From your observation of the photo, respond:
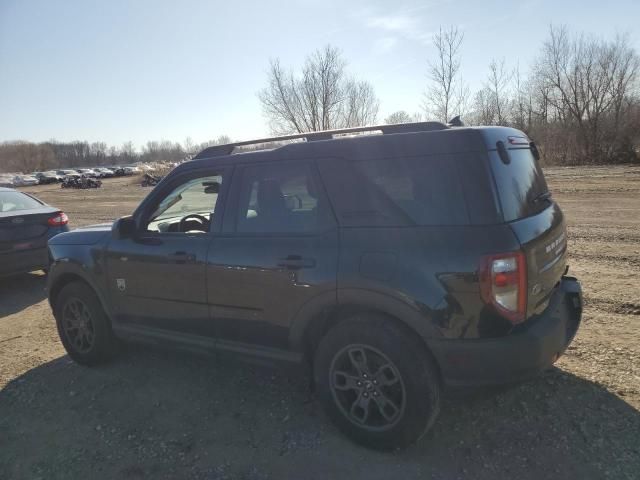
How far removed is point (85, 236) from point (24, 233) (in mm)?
3626

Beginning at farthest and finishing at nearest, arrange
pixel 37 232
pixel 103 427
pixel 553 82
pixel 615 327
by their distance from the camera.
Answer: pixel 553 82 → pixel 37 232 → pixel 615 327 → pixel 103 427

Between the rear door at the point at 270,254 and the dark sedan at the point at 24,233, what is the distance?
510 cm

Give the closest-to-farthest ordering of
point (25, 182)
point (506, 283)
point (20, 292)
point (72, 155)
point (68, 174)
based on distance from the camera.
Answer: point (506, 283), point (20, 292), point (25, 182), point (68, 174), point (72, 155)

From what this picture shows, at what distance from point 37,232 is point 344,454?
642cm

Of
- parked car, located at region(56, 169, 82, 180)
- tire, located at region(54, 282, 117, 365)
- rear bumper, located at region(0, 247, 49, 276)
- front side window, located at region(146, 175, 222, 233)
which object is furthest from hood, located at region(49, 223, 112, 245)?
parked car, located at region(56, 169, 82, 180)

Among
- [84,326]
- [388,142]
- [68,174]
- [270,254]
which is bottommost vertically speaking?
[84,326]

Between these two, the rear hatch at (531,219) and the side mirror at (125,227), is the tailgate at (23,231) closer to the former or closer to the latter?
the side mirror at (125,227)

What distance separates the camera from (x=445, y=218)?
2.48m

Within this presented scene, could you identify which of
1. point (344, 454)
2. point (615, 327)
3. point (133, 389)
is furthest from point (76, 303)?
point (615, 327)

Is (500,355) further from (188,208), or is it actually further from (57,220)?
(57,220)

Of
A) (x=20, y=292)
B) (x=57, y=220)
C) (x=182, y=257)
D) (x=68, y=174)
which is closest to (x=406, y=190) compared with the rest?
(x=182, y=257)

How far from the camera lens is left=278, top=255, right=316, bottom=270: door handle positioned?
2812 mm

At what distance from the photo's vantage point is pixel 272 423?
3189mm

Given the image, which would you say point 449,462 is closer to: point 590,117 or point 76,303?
point 76,303
